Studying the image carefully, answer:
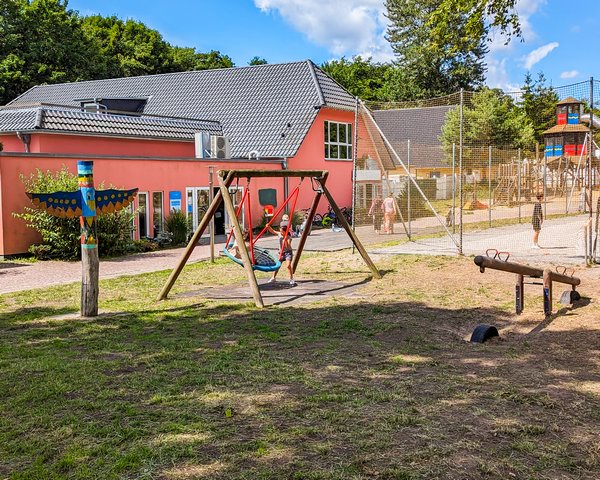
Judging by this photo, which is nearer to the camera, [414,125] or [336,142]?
[336,142]

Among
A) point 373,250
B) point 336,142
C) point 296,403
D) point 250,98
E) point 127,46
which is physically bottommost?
point 296,403

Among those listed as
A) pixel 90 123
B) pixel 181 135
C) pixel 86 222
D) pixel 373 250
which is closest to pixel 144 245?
pixel 90 123

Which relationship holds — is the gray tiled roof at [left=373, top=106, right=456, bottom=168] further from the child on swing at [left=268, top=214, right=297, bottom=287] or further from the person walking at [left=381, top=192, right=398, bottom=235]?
the child on swing at [left=268, top=214, right=297, bottom=287]

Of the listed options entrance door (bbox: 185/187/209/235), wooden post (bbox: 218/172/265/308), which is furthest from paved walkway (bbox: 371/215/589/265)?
entrance door (bbox: 185/187/209/235)

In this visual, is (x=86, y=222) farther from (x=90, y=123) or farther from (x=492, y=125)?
(x=492, y=125)

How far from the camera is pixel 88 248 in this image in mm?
9914

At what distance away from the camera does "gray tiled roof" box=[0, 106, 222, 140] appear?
2330 cm

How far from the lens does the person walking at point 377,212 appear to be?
68.5 feet

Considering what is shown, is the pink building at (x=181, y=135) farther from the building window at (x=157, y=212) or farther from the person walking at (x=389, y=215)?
the person walking at (x=389, y=215)

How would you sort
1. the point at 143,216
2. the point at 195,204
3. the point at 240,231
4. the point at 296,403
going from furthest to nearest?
1. the point at 195,204
2. the point at 143,216
3. the point at 240,231
4. the point at 296,403

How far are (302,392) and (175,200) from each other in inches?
702

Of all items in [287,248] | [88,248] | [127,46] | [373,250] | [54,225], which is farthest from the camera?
[127,46]

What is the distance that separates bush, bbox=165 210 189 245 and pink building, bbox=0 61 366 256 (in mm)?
530

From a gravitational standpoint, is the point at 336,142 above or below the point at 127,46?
below
